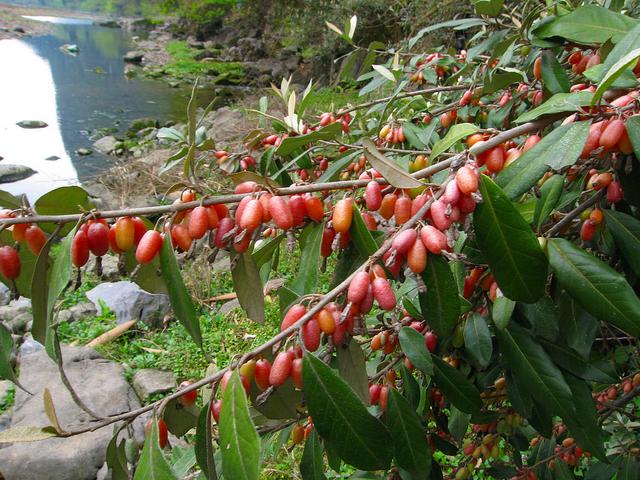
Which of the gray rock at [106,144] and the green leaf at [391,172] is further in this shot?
the gray rock at [106,144]

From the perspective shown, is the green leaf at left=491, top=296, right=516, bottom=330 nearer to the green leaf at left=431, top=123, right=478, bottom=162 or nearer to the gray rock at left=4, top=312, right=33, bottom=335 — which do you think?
the green leaf at left=431, top=123, right=478, bottom=162

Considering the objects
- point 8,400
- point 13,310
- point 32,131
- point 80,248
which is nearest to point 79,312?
point 13,310

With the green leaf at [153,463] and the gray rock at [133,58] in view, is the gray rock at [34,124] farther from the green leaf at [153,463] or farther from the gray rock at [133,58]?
the green leaf at [153,463]

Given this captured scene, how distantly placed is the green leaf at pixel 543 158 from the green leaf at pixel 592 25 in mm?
374

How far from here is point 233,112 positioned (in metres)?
10.2

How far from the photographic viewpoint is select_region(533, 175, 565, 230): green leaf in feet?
2.74

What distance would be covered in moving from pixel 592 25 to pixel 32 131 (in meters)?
12.4

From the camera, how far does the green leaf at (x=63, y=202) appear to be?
0.79m

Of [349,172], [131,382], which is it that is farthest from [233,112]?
[349,172]

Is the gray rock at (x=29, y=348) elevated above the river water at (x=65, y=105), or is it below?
above

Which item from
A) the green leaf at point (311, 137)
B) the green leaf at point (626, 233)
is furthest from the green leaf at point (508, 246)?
the green leaf at point (311, 137)

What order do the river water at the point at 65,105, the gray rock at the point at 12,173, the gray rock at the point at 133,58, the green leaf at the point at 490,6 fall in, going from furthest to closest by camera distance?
the gray rock at the point at 133,58
the river water at the point at 65,105
the gray rock at the point at 12,173
the green leaf at the point at 490,6

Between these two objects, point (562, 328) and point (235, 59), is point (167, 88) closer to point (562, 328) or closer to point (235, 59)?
point (235, 59)

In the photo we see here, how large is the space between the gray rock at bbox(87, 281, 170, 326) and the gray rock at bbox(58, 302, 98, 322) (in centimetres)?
6
